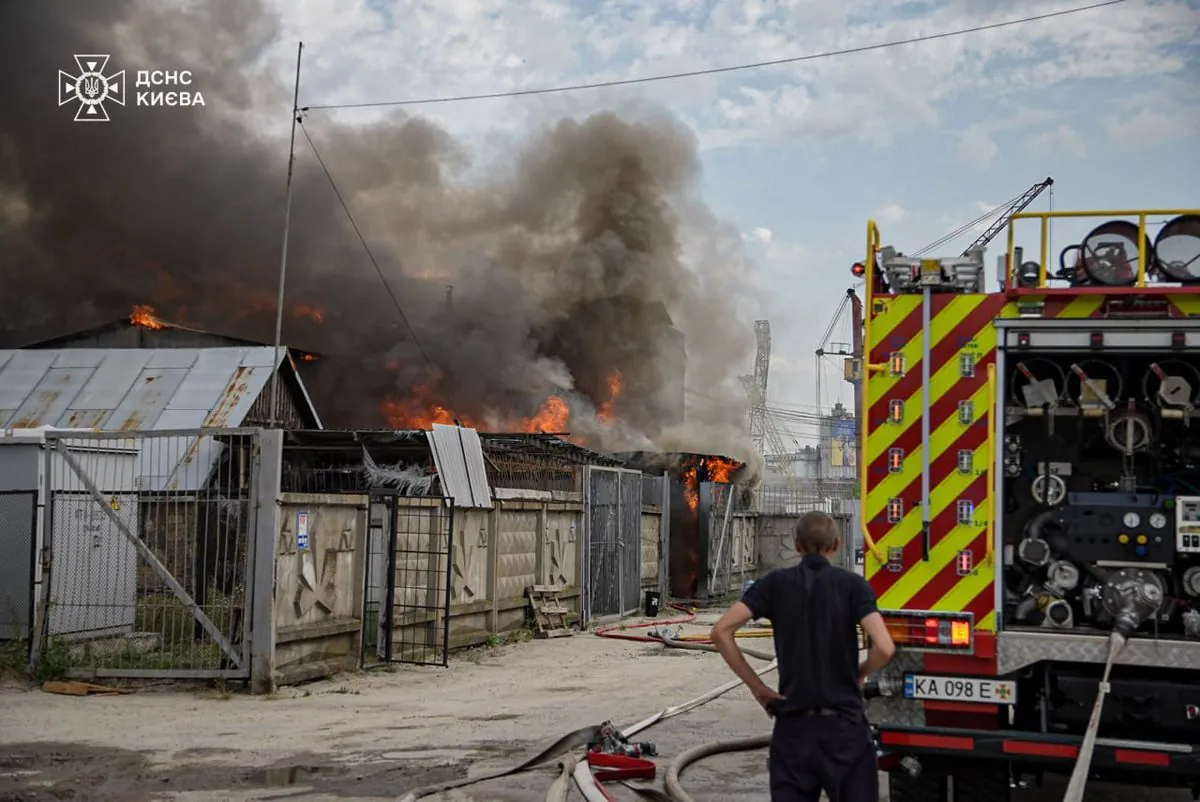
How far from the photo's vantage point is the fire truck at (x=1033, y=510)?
6105mm

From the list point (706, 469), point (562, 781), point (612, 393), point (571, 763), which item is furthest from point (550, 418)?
point (562, 781)

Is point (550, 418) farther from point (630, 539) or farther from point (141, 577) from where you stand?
point (141, 577)

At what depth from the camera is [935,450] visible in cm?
641

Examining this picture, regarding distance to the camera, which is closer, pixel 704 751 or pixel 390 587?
pixel 704 751

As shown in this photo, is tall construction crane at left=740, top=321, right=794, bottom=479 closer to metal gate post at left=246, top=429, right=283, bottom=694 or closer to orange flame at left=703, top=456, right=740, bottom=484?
orange flame at left=703, top=456, right=740, bottom=484

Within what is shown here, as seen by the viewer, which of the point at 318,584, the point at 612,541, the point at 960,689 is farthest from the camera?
the point at 612,541

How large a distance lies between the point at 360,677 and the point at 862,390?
27.6 feet

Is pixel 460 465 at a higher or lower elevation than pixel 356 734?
higher

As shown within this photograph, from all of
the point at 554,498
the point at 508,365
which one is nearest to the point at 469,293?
the point at 508,365

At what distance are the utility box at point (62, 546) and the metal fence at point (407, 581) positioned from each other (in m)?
2.57

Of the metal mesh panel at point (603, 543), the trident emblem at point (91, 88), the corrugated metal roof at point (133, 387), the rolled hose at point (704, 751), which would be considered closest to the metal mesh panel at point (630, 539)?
the metal mesh panel at point (603, 543)

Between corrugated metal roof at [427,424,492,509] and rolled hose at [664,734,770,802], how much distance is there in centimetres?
614

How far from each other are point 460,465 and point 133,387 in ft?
41.4

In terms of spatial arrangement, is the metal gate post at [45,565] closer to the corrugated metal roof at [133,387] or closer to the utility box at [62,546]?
the utility box at [62,546]
